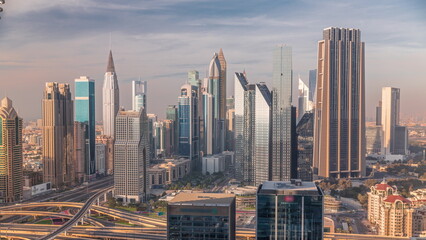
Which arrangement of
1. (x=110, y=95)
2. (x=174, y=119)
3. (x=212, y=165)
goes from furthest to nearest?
(x=110, y=95) < (x=174, y=119) < (x=212, y=165)

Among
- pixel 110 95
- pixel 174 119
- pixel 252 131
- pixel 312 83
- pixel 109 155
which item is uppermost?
pixel 312 83

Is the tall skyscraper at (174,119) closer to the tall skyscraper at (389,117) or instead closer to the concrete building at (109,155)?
the concrete building at (109,155)

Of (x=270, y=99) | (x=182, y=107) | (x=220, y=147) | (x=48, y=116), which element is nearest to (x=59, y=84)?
(x=48, y=116)

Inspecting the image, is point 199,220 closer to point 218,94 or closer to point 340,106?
point 340,106

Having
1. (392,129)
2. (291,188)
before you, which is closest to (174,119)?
(392,129)

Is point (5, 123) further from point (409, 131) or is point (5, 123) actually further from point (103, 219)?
point (409, 131)

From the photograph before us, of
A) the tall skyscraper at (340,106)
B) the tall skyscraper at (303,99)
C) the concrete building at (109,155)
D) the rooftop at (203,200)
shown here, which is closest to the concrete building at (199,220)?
the rooftop at (203,200)
